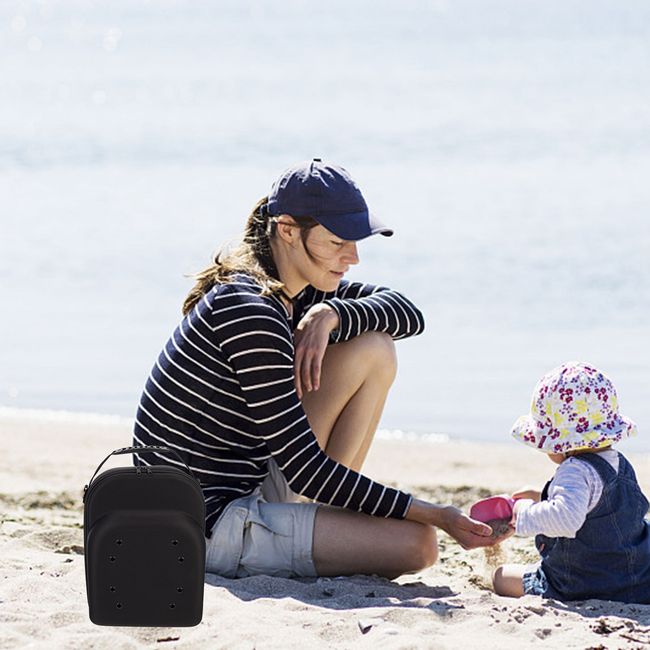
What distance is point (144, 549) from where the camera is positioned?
11.0 feet

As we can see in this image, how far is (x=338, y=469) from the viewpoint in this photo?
13.3 feet

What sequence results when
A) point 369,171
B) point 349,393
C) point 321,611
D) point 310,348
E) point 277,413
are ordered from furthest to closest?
point 369,171, point 349,393, point 310,348, point 277,413, point 321,611

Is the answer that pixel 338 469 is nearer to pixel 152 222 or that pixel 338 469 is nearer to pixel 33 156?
pixel 152 222

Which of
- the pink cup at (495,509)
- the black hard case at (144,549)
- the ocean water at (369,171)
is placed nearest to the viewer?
the black hard case at (144,549)

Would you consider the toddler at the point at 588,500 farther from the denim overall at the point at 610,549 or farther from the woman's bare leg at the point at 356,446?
the woman's bare leg at the point at 356,446

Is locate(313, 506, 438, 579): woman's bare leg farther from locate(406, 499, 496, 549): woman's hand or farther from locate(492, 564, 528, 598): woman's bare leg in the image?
locate(492, 564, 528, 598): woman's bare leg

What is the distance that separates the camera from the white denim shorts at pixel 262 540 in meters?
4.12

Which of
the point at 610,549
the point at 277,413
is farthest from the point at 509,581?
the point at 277,413

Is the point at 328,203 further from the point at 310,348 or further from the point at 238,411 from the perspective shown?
the point at 238,411

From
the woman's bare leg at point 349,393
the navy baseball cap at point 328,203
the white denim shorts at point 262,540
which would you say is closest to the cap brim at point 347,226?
the navy baseball cap at point 328,203

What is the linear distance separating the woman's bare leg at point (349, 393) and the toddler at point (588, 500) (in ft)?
2.27

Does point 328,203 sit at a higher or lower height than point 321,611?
higher

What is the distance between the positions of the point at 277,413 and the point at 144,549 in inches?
29.9

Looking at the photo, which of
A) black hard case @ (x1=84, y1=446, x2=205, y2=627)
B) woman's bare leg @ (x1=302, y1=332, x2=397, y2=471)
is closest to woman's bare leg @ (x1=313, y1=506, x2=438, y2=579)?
woman's bare leg @ (x1=302, y1=332, x2=397, y2=471)
